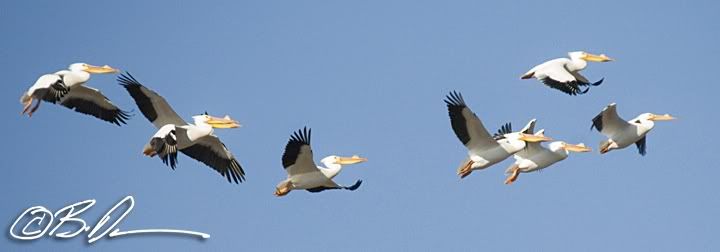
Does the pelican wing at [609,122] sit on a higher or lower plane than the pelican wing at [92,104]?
lower

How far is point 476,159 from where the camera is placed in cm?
2231

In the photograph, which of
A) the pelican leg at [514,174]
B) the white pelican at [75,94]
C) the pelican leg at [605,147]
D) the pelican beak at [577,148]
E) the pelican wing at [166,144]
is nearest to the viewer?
the pelican wing at [166,144]

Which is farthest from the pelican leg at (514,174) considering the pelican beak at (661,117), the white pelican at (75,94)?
the white pelican at (75,94)

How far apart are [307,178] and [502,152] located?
2.47 meters

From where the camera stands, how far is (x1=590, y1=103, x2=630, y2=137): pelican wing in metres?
23.6

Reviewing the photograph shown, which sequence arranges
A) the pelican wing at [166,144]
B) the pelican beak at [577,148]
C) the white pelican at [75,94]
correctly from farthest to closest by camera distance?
1. the pelican beak at [577,148]
2. the white pelican at [75,94]
3. the pelican wing at [166,144]

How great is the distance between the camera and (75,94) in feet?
76.3

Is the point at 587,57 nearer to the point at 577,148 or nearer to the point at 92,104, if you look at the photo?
the point at 577,148

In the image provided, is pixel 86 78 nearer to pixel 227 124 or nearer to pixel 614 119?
pixel 227 124

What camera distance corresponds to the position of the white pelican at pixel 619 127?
2370 centimetres

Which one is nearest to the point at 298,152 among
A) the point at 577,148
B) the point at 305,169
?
the point at 305,169

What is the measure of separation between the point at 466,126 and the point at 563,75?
1.84m

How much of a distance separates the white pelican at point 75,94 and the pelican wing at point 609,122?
625cm

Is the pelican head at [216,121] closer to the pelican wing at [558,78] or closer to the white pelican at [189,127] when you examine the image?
the white pelican at [189,127]
